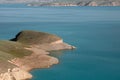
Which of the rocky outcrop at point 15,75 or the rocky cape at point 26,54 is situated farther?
the rocky cape at point 26,54

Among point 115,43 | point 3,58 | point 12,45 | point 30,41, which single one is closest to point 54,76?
point 3,58

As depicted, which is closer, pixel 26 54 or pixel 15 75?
pixel 15 75

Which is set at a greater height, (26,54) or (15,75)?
(15,75)

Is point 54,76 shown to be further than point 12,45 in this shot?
No

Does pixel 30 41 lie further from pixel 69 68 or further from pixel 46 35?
pixel 69 68

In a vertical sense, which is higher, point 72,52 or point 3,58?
point 3,58

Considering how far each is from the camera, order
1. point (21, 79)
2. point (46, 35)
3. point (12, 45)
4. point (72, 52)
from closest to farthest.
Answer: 1. point (21, 79)
2. point (12, 45)
3. point (72, 52)
4. point (46, 35)

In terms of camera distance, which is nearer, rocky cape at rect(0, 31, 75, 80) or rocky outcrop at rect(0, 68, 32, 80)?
rocky outcrop at rect(0, 68, 32, 80)

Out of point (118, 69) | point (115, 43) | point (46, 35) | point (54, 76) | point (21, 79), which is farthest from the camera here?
point (115, 43)
